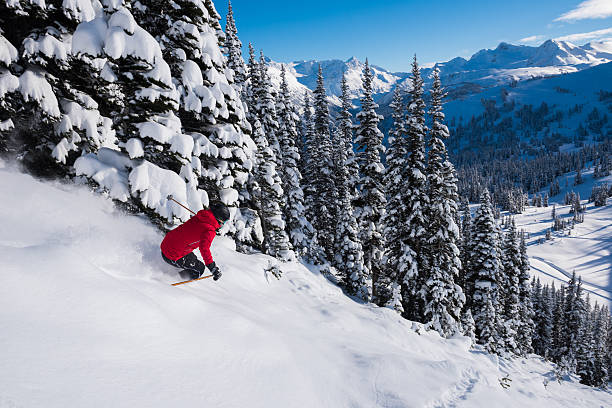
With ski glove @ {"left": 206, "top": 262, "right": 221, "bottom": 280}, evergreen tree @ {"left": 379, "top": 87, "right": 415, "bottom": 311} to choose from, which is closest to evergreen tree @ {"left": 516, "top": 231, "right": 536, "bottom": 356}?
evergreen tree @ {"left": 379, "top": 87, "right": 415, "bottom": 311}

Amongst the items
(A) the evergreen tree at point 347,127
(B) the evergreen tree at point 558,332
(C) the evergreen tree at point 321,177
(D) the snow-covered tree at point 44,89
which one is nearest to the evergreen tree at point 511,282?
(A) the evergreen tree at point 347,127

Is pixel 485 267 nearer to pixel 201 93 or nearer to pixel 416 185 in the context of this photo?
pixel 416 185

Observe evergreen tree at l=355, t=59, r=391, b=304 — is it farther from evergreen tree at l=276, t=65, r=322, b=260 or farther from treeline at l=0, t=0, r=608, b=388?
evergreen tree at l=276, t=65, r=322, b=260

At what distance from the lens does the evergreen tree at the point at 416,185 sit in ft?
70.8

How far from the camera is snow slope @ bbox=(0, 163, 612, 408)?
3.15 m

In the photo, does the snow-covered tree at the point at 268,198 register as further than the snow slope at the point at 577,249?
No

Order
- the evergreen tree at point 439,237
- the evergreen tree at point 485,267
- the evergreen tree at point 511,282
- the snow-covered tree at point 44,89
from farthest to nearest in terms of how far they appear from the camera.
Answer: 1. the evergreen tree at point 511,282
2. the evergreen tree at point 485,267
3. the evergreen tree at point 439,237
4. the snow-covered tree at point 44,89

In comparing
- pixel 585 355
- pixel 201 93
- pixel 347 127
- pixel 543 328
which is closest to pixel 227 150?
pixel 201 93

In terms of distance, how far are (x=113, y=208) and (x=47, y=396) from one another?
6.49 m

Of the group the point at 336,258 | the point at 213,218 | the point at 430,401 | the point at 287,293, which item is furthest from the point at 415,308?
the point at 213,218

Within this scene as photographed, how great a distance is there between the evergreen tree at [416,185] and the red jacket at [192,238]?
702 inches

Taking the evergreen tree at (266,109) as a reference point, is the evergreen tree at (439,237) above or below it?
below

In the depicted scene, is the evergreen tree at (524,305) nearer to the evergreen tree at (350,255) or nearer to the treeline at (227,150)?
the treeline at (227,150)

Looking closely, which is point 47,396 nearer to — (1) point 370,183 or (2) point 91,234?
(2) point 91,234
